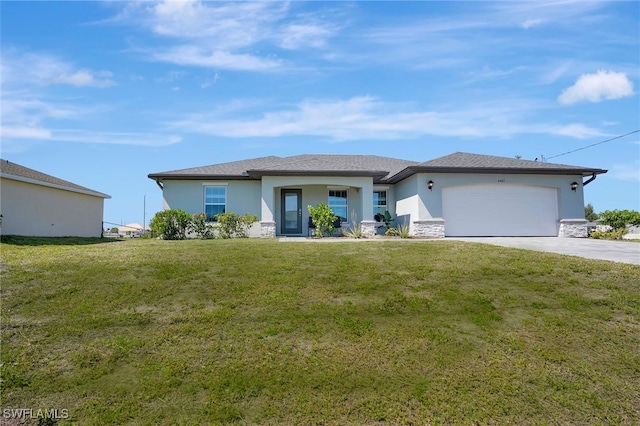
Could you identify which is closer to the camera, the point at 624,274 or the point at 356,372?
the point at 356,372

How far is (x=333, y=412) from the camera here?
10.5 feet

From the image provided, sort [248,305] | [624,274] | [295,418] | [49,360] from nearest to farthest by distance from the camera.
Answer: [295,418]
[49,360]
[248,305]
[624,274]

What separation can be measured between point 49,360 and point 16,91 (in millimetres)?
10428

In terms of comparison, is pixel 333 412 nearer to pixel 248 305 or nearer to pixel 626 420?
pixel 248 305

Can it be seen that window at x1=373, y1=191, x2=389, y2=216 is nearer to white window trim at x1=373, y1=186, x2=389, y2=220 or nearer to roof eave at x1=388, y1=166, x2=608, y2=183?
white window trim at x1=373, y1=186, x2=389, y2=220

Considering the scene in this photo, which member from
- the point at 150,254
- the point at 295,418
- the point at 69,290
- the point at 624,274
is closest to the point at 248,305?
the point at 295,418

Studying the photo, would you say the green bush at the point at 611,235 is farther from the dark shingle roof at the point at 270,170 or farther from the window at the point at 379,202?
the dark shingle roof at the point at 270,170

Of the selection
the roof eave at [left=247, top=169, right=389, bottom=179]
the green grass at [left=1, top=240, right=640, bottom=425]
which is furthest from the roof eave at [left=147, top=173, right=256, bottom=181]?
the green grass at [left=1, top=240, right=640, bottom=425]

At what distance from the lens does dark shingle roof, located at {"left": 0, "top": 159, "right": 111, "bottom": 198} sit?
12.7m

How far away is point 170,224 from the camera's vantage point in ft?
48.3

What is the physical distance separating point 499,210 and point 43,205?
20150 mm

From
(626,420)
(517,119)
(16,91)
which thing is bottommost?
(626,420)

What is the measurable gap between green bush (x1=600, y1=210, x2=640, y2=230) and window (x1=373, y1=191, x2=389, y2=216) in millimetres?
10495

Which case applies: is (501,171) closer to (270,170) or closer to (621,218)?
(621,218)
